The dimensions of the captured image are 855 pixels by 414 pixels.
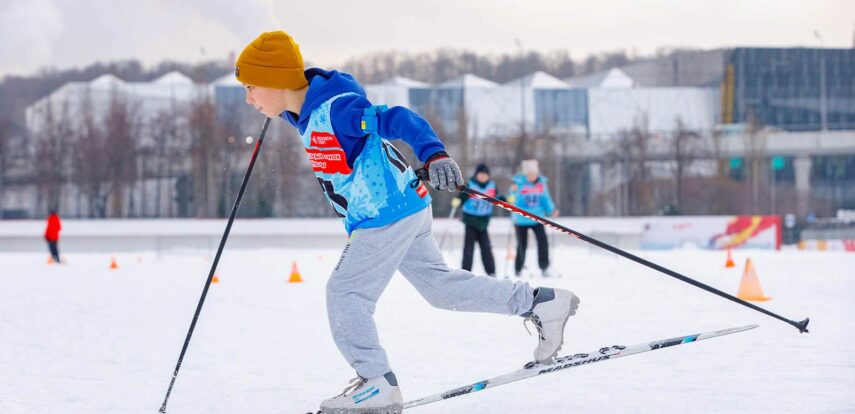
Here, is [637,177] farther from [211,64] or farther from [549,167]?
[211,64]

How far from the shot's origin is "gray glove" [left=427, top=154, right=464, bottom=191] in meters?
3.20

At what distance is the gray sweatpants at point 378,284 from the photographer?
345 cm

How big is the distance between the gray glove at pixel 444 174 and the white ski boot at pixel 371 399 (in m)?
0.76

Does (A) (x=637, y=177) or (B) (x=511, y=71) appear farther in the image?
(B) (x=511, y=71)

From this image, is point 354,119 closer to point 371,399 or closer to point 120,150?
point 371,399

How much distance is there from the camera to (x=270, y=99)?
12.0 ft

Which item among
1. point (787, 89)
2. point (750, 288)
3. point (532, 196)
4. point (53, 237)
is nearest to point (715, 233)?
point (532, 196)

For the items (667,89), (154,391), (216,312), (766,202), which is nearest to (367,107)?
(154,391)

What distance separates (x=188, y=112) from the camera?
147ft

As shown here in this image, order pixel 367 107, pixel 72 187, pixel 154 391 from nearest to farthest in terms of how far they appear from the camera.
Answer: pixel 367 107
pixel 154 391
pixel 72 187

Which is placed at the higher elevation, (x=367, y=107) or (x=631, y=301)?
(x=367, y=107)

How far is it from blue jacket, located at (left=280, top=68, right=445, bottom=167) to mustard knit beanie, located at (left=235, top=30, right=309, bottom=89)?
0.08 meters

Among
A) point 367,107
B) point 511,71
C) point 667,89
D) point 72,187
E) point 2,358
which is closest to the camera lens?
point 367,107

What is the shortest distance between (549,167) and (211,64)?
91.8 feet
